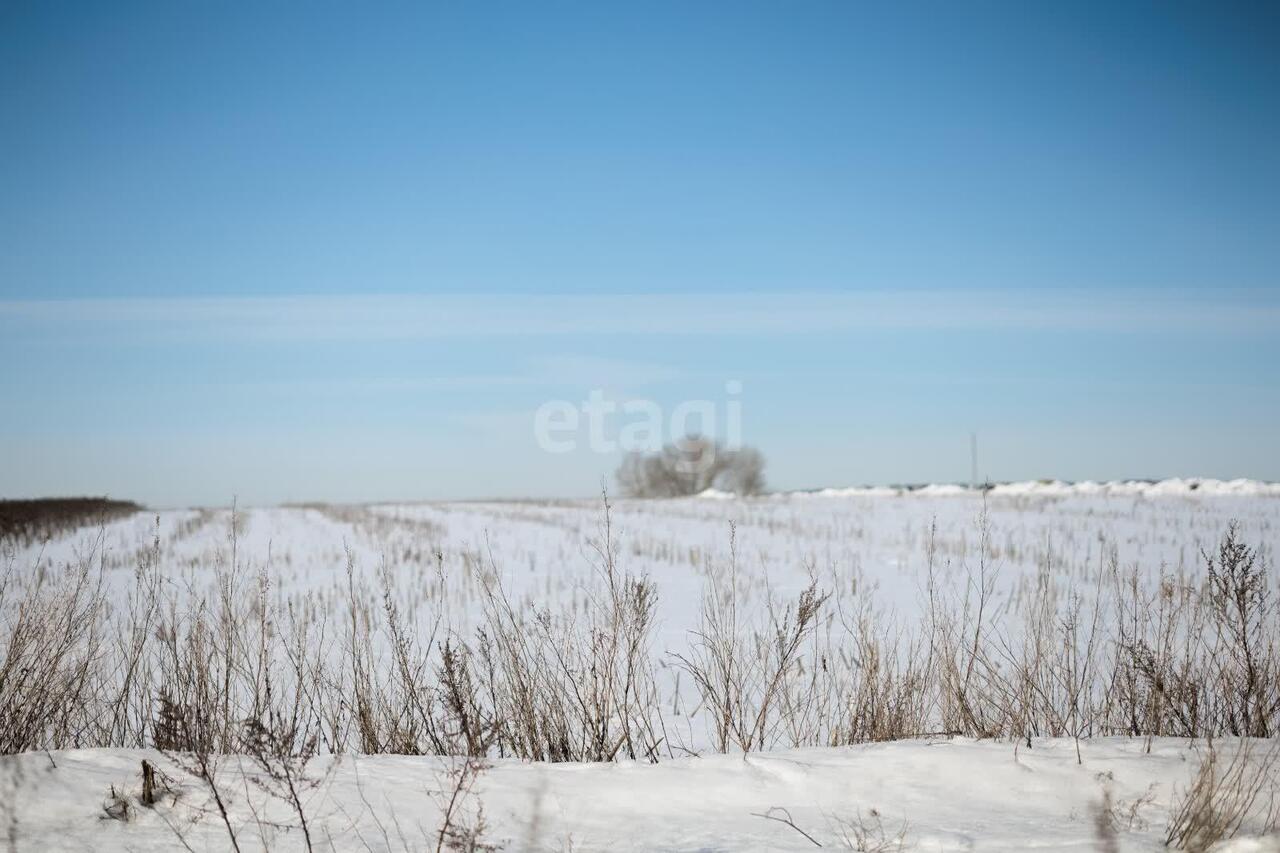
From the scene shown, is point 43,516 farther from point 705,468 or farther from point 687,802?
point 705,468

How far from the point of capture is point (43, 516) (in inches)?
1009

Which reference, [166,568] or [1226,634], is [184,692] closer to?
[1226,634]

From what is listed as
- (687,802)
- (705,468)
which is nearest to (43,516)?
(687,802)

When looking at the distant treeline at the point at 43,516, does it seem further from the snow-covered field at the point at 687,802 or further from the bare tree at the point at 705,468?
the bare tree at the point at 705,468

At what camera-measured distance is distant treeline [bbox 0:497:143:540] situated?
19.9 m

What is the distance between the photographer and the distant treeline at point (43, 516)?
1986 centimetres

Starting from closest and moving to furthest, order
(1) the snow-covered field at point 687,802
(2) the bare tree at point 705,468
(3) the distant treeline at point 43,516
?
1. (1) the snow-covered field at point 687,802
2. (3) the distant treeline at point 43,516
3. (2) the bare tree at point 705,468

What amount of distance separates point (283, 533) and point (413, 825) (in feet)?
70.5

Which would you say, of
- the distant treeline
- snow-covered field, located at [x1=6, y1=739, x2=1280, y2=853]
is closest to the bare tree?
the distant treeline

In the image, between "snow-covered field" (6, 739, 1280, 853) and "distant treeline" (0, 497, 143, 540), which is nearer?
"snow-covered field" (6, 739, 1280, 853)

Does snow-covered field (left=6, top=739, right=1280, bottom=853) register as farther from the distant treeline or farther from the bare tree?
the bare tree

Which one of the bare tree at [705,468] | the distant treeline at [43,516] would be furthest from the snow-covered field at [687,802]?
the bare tree at [705,468]

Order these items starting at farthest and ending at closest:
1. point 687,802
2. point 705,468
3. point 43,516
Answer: point 705,468, point 43,516, point 687,802

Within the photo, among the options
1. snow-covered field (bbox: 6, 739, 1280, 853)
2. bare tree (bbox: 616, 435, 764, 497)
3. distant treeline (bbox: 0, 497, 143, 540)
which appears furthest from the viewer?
bare tree (bbox: 616, 435, 764, 497)
